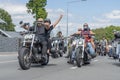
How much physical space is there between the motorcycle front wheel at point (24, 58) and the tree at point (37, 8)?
138 ft

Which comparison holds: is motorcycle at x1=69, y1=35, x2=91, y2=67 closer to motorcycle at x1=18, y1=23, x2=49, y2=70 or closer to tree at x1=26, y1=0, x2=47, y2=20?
motorcycle at x1=18, y1=23, x2=49, y2=70

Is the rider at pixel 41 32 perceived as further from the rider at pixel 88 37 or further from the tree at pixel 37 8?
the tree at pixel 37 8

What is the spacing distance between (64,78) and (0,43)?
32.5 meters

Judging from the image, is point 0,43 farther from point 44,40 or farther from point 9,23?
point 9,23

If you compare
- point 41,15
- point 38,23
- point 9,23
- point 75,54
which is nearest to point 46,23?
point 38,23

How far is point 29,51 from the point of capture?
13602mm

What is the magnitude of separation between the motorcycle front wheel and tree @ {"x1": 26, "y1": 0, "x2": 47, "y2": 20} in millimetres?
41915

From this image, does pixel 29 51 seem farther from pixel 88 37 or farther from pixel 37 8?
pixel 37 8

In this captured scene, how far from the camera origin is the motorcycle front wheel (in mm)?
12938

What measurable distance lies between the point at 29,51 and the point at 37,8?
42775mm

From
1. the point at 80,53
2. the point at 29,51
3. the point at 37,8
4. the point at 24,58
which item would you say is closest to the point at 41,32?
the point at 29,51

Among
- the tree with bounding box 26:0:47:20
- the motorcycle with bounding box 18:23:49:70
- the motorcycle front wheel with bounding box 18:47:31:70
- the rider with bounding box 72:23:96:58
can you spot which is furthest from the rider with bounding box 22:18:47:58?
the tree with bounding box 26:0:47:20

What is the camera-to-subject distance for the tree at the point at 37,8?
55469 millimetres

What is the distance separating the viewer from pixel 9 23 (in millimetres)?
121250
